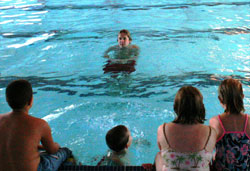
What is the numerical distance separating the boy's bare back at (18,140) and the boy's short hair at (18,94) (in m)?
0.07

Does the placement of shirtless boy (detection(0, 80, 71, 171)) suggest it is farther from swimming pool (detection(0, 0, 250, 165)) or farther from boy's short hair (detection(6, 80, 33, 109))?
swimming pool (detection(0, 0, 250, 165))

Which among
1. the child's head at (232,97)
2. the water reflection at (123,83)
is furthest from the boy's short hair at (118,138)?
the water reflection at (123,83)

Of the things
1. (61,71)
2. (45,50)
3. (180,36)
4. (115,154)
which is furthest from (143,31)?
(115,154)

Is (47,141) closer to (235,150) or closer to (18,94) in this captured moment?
(18,94)

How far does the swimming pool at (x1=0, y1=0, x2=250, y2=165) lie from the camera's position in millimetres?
3885

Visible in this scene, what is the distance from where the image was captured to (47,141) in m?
2.27

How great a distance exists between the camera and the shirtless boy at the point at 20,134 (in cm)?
202

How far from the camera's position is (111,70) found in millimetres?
5500

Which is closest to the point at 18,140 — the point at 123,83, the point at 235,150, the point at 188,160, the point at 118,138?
the point at 118,138

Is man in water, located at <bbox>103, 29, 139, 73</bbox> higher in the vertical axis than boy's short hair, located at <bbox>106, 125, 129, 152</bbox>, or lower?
higher

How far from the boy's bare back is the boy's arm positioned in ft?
0.18

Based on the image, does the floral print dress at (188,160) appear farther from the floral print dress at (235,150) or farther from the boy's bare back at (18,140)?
the boy's bare back at (18,140)

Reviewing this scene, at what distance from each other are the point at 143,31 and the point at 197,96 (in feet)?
21.7

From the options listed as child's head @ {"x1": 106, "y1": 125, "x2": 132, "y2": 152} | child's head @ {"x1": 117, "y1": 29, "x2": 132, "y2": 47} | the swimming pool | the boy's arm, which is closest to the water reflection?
the swimming pool
